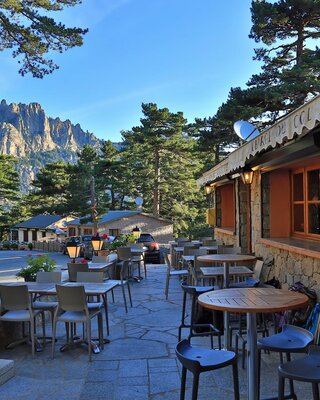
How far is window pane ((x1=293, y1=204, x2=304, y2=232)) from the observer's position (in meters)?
6.55

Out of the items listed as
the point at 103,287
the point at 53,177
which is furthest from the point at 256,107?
the point at 53,177

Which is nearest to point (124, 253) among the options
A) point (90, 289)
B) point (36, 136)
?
point (90, 289)

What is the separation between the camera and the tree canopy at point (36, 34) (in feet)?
26.0

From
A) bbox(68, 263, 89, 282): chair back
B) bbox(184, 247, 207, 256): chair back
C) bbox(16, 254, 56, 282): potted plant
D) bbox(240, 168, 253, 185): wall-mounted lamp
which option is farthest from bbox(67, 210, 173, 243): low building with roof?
bbox(68, 263, 89, 282): chair back

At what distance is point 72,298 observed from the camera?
4605 mm

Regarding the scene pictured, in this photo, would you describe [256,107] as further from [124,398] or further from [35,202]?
[35,202]

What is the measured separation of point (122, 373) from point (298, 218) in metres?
3.99

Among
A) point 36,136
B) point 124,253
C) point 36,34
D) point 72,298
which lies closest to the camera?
point 72,298

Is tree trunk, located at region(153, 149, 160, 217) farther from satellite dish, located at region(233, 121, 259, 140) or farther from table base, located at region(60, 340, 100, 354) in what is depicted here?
table base, located at region(60, 340, 100, 354)

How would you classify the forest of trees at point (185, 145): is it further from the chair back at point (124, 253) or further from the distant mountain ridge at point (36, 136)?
the distant mountain ridge at point (36, 136)

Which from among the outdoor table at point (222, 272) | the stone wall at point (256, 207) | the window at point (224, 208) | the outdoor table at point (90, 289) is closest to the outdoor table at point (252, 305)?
the outdoor table at point (90, 289)

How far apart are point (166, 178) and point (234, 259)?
1146 inches

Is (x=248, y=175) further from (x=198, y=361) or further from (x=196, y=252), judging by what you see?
(x=198, y=361)

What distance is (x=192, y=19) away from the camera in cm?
1310
